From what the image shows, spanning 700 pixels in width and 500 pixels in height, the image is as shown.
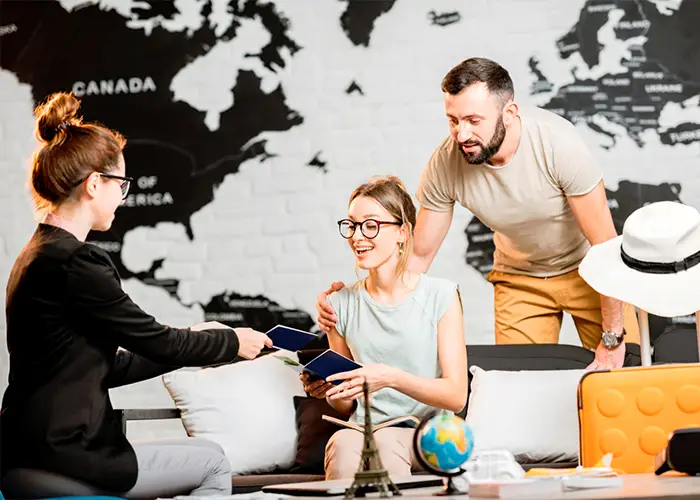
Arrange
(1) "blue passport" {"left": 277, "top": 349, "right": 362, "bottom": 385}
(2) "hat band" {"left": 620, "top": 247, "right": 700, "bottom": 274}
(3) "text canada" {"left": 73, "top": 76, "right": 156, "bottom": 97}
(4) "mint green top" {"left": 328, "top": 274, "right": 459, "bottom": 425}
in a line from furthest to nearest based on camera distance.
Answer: (3) "text canada" {"left": 73, "top": 76, "right": 156, "bottom": 97} < (4) "mint green top" {"left": 328, "top": 274, "right": 459, "bottom": 425} < (2) "hat band" {"left": 620, "top": 247, "right": 700, "bottom": 274} < (1) "blue passport" {"left": 277, "top": 349, "right": 362, "bottom": 385}

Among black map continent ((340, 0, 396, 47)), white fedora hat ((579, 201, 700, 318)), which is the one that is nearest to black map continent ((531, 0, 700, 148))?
black map continent ((340, 0, 396, 47))

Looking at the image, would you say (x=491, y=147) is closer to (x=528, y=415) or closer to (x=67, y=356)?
(x=528, y=415)

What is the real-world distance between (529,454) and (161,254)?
2.18 meters

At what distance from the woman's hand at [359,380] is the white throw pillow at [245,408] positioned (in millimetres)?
939

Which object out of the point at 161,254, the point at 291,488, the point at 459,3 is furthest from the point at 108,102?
the point at 291,488

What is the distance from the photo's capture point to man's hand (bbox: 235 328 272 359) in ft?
8.09

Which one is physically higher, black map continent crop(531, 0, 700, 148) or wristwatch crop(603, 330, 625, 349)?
black map continent crop(531, 0, 700, 148)

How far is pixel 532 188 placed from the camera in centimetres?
345

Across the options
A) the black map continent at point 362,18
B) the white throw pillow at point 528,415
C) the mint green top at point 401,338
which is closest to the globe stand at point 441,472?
the mint green top at point 401,338

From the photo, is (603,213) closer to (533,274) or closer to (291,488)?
(533,274)

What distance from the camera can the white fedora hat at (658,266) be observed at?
272cm

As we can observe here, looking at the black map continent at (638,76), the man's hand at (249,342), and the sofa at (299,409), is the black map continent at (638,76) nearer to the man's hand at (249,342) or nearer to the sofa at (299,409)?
the sofa at (299,409)

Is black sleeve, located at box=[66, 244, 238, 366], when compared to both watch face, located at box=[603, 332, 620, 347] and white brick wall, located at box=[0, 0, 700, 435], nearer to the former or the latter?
watch face, located at box=[603, 332, 620, 347]

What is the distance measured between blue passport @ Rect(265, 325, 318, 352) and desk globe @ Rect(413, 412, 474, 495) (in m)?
0.52
